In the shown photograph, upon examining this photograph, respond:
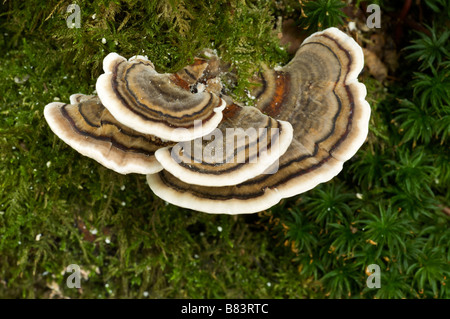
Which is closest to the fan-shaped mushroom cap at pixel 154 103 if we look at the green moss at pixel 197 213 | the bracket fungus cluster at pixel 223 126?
the bracket fungus cluster at pixel 223 126

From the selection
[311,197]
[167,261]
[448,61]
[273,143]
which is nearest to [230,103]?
[273,143]

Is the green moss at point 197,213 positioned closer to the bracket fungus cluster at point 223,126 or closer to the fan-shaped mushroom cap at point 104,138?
the bracket fungus cluster at point 223,126

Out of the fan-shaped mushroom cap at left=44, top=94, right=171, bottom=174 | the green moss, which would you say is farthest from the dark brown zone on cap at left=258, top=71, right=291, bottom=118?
the fan-shaped mushroom cap at left=44, top=94, right=171, bottom=174

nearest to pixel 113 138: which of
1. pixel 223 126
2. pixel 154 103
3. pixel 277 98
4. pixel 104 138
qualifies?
pixel 104 138

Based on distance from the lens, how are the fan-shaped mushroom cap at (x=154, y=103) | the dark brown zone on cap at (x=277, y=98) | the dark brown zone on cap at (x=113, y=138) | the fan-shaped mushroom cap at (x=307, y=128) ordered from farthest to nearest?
the dark brown zone on cap at (x=277, y=98)
the fan-shaped mushroom cap at (x=307, y=128)
the dark brown zone on cap at (x=113, y=138)
the fan-shaped mushroom cap at (x=154, y=103)

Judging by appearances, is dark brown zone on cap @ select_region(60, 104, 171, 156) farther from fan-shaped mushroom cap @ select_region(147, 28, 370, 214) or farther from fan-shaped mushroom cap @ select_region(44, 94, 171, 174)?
fan-shaped mushroom cap @ select_region(147, 28, 370, 214)

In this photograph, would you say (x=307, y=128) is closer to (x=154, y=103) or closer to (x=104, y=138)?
(x=154, y=103)
